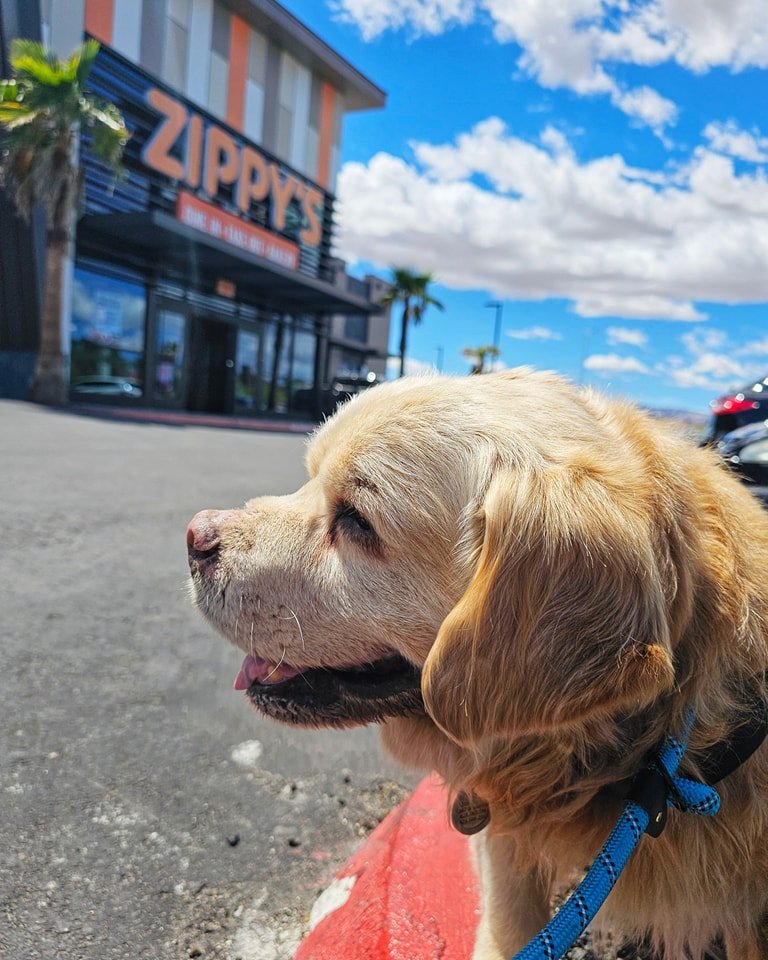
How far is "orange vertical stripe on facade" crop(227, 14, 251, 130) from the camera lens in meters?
23.9

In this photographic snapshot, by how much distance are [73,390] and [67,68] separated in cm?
787

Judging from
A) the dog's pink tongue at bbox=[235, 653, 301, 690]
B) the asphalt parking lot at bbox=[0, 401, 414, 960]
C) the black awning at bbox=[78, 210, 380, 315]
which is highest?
the black awning at bbox=[78, 210, 380, 315]

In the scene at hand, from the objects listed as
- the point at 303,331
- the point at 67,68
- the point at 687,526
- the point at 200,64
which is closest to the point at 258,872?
the point at 687,526

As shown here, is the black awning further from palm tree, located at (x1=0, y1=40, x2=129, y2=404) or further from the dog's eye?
the dog's eye

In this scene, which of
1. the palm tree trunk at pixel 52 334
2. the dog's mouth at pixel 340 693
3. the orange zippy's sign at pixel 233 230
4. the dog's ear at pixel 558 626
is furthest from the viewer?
the orange zippy's sign at pixel 233 230

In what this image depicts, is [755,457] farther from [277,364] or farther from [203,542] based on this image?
[277,364]

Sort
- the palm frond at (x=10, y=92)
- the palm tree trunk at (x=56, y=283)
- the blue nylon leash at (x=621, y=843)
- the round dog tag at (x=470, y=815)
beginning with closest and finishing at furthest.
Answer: the blue nylon leash at (x=621, y=843)
the round dog tag at (x=470, y=815)
the palm frond at (x=10, y=92)
the palm tree trunk at (x=56, y=283)

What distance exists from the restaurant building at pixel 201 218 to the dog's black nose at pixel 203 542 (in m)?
18.6

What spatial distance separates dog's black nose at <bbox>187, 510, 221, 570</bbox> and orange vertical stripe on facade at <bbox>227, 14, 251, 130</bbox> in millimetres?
25734

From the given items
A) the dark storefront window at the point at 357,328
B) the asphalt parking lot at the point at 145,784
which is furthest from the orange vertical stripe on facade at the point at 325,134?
the asphalt parking lot at the point at 145,784

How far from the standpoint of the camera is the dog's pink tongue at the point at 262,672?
1.95m

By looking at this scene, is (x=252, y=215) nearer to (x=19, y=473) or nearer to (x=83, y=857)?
(x=19, y=473)

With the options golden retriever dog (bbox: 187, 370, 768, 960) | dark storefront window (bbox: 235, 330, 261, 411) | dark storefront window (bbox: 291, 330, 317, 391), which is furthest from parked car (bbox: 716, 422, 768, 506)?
dark storefront window (bbox: 291, 330, 317, 391)

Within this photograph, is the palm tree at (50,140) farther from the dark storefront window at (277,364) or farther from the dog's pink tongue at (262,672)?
the dog's pink tongue at (262,672)
